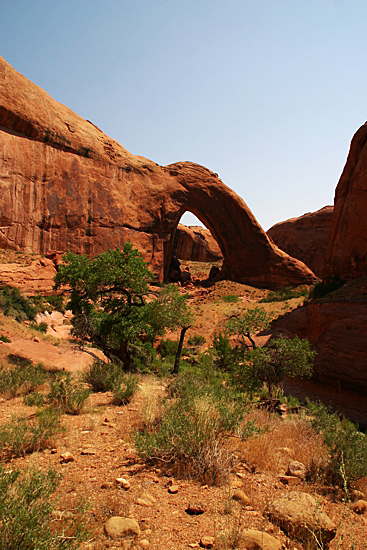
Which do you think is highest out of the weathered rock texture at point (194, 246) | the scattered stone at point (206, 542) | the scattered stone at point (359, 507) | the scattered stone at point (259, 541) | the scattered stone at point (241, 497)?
the weathered rock texture at point (194, 246)

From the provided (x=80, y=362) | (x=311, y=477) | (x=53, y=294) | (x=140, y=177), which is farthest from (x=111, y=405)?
(x=140, y=177)

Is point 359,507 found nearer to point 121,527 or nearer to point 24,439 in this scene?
point 121,527

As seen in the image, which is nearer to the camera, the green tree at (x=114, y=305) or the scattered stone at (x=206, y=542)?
the scattered stone at (x=206, y=542)

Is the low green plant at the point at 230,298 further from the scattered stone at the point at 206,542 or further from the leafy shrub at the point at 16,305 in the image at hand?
the scattered stone at the point at 206,542

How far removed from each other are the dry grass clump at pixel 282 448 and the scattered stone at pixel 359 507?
1.99 feet

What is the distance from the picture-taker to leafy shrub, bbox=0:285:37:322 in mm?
17737

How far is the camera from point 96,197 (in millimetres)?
29953

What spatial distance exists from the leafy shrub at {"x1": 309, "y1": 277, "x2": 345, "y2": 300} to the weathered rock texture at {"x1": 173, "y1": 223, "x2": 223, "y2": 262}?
1383 inches

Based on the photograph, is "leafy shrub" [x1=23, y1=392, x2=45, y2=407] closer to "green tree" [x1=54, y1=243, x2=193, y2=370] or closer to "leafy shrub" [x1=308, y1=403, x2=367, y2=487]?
"leafy shrub" [x1=308, y1=403, x2=367, y2=487]

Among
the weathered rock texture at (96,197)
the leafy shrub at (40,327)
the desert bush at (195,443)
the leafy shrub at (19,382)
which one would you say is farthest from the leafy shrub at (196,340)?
the desert bush at (195,443)

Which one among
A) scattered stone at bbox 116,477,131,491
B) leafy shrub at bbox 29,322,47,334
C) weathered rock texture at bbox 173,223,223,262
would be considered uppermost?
weathered rock texture at bbox 173,223,223,262

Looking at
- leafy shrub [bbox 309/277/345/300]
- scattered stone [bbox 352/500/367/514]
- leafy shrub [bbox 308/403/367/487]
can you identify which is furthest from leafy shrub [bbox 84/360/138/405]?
leafy shrub [bbox 309/277/345/300]

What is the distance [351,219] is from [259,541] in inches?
746

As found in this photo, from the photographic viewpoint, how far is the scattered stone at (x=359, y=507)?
359 centimetres
